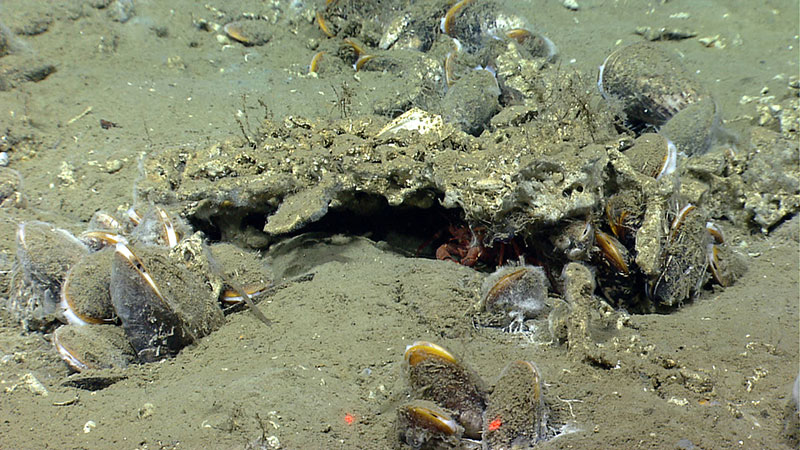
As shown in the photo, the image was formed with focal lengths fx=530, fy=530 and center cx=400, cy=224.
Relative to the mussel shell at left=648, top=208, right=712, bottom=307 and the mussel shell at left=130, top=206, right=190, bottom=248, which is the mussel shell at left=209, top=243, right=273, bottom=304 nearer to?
the mussel shell at left=130, top=206, right=190, bottom=248

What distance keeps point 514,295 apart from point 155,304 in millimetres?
1983

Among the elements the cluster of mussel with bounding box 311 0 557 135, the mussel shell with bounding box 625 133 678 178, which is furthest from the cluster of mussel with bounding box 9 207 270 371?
the mussel shell with bounding box 625 133 678 178

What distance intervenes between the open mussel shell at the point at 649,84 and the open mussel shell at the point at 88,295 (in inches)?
177

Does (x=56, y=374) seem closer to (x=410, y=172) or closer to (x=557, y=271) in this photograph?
(x=410, y=172)

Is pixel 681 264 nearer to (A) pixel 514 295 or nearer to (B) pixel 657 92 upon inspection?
(A) pixel 514 295

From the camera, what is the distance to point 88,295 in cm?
319

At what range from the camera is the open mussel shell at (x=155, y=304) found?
2863mm

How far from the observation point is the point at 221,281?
338 centimetres

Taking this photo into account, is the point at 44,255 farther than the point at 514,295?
Yes

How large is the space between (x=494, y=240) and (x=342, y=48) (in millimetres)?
3965

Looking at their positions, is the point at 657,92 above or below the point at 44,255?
above

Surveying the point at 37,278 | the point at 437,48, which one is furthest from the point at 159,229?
the point at 437,48

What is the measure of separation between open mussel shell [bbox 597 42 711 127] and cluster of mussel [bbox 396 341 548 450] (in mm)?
3619

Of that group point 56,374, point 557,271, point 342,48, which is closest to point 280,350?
point 56,374
